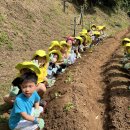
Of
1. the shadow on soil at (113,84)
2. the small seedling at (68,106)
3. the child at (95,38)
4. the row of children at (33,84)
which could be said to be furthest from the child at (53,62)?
the child at (95,38)

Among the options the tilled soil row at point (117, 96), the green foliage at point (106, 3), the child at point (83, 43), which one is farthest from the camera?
the green foliage at point (106, 3)

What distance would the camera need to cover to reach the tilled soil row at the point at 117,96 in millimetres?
6994

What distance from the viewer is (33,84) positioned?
5488mm

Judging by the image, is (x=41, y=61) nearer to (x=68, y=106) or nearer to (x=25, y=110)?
(x=68, y=106)

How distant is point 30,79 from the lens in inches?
217

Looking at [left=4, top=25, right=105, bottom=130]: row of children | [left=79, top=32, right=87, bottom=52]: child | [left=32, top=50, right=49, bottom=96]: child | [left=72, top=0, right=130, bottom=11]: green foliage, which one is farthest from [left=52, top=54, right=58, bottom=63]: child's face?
[left=72, top=0, right=130, bottom=11]: green foliage

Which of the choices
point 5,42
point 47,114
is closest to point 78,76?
point 47,114

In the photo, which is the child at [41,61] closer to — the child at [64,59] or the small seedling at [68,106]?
the small seedling at [68,106]

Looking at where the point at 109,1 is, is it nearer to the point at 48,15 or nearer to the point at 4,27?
the point at 48,15

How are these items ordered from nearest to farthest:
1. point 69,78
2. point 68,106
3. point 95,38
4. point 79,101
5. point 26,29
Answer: point 68,106 < point 79,101 < point 69,78 < point 26,29 < point 95,38

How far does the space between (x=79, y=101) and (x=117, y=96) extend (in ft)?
3.88

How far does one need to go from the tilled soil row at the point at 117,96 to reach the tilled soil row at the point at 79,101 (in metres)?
0.10

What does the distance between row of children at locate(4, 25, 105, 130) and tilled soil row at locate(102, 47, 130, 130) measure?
150cm

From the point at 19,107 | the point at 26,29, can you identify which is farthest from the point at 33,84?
the point at 26,29
